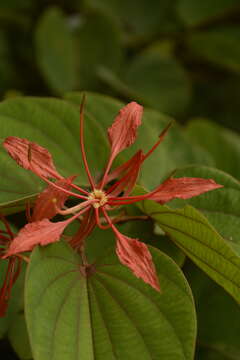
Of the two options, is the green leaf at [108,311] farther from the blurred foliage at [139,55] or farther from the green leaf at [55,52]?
the green leaf at [55,52]

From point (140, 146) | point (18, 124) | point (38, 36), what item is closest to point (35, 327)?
point (18, 124)

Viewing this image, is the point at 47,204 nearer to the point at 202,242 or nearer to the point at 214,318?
the point at 202,242

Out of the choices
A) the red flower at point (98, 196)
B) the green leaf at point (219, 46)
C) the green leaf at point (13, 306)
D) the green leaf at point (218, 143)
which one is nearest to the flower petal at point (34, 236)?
the red flower at point (98, 196)

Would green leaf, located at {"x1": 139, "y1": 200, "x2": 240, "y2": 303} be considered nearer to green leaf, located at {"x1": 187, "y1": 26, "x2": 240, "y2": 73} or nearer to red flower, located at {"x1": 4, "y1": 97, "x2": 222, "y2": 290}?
red flower, located at {"x1": 4, "y1": 97, "x2": 222, "y2": 290}

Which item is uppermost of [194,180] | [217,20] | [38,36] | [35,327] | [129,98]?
[217,20]

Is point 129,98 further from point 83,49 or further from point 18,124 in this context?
point 18,124

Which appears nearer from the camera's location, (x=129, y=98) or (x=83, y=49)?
(x=129, y=98)
